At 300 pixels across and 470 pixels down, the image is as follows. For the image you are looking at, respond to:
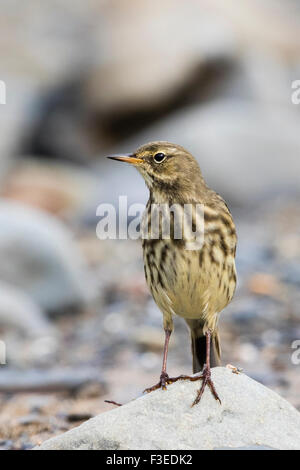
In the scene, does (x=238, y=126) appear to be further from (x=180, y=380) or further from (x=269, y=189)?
(x=180, y=380)

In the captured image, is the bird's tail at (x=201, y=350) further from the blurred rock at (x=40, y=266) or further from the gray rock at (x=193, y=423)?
the blurred rock at (x=40, y=266)

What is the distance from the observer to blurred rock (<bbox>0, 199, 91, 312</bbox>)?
385 inches

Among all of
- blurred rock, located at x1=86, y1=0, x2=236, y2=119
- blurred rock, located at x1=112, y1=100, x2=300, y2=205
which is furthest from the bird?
blurred rock, located at x1=86, y1=0, x2=236, y2=119

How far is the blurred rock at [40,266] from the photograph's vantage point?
9789 mm

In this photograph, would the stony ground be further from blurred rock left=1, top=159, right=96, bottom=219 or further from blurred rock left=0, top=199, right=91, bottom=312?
blurred rock left=1, top=159, right=96, bottom=219

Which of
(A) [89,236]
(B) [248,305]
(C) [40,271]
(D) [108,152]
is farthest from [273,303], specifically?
(D) [108,152]

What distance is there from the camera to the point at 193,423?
4684 millimetres

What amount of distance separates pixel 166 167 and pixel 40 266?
15.4 ft

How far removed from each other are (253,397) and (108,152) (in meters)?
12.1

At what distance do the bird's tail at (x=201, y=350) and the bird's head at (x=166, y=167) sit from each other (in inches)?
39.1

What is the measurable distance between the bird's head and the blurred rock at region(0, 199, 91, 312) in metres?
4.49
